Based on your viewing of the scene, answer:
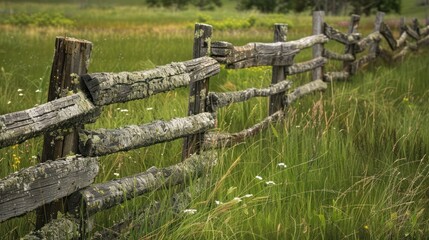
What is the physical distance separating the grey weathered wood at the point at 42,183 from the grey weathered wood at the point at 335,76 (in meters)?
6.68

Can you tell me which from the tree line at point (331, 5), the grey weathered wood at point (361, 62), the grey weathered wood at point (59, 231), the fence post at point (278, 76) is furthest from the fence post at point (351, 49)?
the tree line at point (331, 5)

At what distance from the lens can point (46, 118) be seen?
296cm

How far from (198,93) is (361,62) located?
768cm

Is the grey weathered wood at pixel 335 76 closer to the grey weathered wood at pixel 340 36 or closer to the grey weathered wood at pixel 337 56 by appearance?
the grey weathered wood at pixel 337 56

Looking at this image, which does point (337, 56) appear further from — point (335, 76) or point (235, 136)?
point (235, 136)

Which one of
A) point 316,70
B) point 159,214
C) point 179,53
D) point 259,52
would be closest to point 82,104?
point 159,214

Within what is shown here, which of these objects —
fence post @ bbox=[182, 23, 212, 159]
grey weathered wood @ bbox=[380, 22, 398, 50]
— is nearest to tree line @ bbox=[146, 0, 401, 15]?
grey weathered wood @ bbox=[380, 22, 398, 50]

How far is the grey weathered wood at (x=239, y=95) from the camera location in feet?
16.2

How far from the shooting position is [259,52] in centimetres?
623

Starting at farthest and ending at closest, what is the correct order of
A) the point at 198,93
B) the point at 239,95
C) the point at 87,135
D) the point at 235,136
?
the point at 239,95, the point at 235,136, the point at 198,93, the point at 87,135

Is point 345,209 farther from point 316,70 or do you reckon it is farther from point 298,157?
point 316,70

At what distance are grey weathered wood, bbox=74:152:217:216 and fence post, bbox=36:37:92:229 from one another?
9.8 inches

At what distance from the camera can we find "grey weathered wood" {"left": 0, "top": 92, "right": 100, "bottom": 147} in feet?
9.14

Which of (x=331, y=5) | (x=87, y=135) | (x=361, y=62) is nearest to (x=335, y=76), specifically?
(x=361, y=62)
